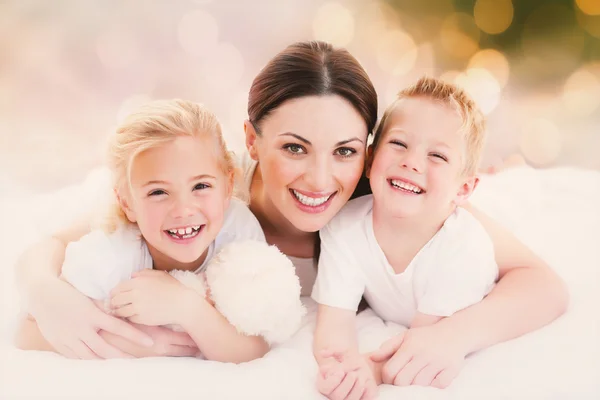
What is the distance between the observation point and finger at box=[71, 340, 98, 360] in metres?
1.17

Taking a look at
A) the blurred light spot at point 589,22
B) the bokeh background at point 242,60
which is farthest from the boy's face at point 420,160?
the blurred light spot at point 589,22

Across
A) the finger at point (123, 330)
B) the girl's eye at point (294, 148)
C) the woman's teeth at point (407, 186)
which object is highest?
the girl's eye at point (294, 148)

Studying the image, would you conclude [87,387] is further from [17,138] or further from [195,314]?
[17,138]

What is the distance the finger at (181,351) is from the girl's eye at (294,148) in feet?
1.53

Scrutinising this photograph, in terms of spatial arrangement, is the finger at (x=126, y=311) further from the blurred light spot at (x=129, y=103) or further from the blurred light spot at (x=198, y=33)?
the blurred light spot at (x=198, y=33)

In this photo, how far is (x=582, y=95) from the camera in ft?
7.52

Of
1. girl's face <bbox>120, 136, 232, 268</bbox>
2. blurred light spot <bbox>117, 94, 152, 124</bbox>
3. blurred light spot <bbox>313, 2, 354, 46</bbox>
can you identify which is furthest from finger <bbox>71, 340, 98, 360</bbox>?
blurred light spot <bbox>313, 2, 354, 46</bbox>

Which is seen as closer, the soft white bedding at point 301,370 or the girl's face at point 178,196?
the soft white bedding at point 301,370

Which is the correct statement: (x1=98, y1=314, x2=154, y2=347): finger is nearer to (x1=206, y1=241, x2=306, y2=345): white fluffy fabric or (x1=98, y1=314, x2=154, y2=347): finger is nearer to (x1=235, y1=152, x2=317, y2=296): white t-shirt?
(x1=206, y1=241, x2=306, y2=345): white fluffy fabric

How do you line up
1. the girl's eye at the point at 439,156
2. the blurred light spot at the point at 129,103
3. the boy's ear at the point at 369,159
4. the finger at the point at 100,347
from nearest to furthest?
the finger at the point at 100,347, the girl's eye at the point at 439,156, the boy's ear at the point at 369,159, the blurred light spot at the point at 129,103

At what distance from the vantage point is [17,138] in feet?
6.30

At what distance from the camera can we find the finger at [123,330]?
1171 mm

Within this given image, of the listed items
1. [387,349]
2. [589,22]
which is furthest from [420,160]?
[589,22]

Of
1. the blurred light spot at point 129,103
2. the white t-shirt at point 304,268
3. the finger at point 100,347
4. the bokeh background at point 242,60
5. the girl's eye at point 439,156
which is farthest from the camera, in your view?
the blurred light spot at point 129,103
